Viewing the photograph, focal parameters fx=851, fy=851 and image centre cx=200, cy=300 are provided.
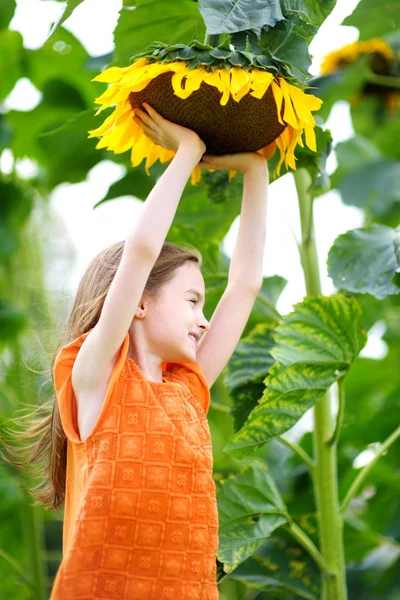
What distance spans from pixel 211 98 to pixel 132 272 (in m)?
0.17

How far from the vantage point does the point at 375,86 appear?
196cm

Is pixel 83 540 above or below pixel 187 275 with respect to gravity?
below

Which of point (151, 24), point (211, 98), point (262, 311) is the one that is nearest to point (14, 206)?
point (262, 311)

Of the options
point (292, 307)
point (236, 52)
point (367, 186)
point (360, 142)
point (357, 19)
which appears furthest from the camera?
point (360, 142)

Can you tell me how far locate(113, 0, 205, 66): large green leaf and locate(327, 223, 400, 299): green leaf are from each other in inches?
12.6

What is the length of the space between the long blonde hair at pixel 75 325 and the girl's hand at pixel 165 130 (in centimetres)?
13

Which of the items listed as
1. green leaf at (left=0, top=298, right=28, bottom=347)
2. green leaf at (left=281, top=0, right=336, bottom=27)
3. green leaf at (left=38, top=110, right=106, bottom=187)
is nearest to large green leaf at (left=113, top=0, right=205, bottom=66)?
green leaf at (left=281, top=0, right=336, bottom=27)

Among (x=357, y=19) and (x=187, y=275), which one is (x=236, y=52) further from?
(x=357, y=19)

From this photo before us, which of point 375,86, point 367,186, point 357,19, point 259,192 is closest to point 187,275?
point 259,192

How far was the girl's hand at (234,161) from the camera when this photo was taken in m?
0.88

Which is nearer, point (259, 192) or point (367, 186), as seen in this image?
point (259, 192)

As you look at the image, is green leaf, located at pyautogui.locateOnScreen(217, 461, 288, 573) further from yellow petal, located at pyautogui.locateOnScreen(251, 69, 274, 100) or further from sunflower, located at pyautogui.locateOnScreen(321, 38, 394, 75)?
sunflower, located at pyautogui.locateOnScreen(321, 38, 394, 75)

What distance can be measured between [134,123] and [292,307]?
1.05 ft

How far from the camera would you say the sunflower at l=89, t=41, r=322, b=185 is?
0.74 m
